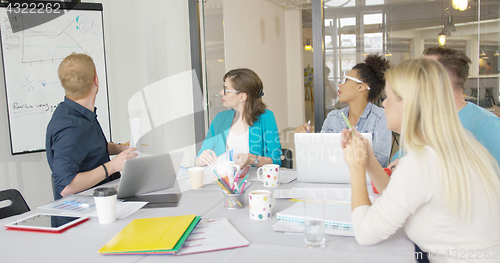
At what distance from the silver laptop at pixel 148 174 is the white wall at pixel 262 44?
2.43 meters

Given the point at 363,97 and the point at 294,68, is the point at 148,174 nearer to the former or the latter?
the point at 363,97

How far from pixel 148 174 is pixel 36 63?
1939 millimetres

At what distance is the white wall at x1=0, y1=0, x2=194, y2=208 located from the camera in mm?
3932

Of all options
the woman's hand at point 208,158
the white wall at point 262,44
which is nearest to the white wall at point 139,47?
the white wall at point 262,44

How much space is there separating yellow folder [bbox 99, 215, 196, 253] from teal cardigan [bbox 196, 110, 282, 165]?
135 cm

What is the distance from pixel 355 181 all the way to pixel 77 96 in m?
1.62

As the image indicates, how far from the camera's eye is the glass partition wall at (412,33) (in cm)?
279

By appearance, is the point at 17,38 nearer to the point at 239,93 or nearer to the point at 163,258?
the point at 239,93

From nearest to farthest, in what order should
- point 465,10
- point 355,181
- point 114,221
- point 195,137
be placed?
point 355,181 → point 114,221 → point 465,10 → point 195,137

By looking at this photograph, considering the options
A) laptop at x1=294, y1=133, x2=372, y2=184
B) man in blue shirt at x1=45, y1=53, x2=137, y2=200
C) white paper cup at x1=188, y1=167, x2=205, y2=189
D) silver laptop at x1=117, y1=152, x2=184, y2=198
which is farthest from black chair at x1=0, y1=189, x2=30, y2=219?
laptop at x1=294, y1=133, x2=372, y2=184

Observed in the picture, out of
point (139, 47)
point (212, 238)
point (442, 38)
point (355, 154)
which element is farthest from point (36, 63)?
point (442, 38)

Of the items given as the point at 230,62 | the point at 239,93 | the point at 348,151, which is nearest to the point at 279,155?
the point at 239,93

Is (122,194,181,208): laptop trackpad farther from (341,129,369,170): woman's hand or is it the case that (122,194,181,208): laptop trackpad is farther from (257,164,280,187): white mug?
(341,129,369,170): woman's hand

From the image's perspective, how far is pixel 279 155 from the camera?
2482 mm
